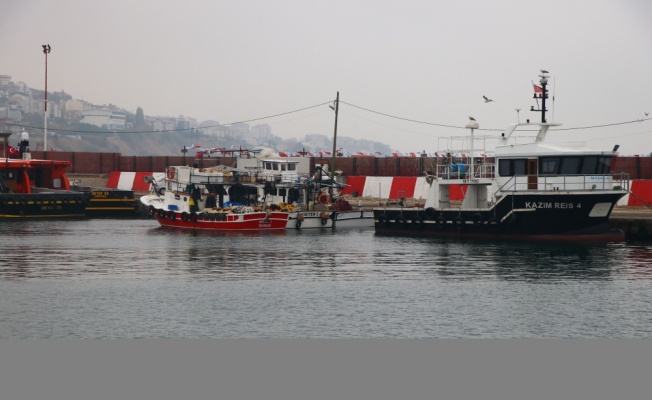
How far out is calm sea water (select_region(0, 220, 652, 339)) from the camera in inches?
1125

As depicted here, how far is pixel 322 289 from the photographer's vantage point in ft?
116

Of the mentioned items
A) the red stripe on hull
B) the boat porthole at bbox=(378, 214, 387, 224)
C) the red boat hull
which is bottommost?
the red boat hull

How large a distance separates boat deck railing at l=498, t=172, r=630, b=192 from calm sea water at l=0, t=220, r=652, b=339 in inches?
110

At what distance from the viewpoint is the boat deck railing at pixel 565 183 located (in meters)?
49.5

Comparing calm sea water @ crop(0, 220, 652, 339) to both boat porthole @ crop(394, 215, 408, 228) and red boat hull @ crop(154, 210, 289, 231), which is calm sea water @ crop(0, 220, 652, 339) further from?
red boat hull @ crop(154, 210, 289, 231)

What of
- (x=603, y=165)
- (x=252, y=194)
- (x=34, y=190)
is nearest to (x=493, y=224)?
(x=603, y=165)

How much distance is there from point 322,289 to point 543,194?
18.3 m

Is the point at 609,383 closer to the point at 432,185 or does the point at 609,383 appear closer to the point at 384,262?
the point at 384,262

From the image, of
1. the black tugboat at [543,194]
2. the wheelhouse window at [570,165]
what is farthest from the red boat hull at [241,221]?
the wheelhouse window at [570,165]

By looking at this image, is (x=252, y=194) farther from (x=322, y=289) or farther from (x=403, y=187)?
(x=322, y=289)

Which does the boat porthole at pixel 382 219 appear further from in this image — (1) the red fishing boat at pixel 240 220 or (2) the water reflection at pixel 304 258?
(1) the red fishing boat at pixel 240 220

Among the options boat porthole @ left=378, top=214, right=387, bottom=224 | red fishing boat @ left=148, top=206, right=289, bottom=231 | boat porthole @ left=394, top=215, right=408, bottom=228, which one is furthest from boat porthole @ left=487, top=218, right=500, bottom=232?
red fishing boat @ left=148, top=206, right=289, bottom=231

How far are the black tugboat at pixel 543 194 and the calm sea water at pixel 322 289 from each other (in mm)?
1309

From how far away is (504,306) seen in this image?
105 ft
